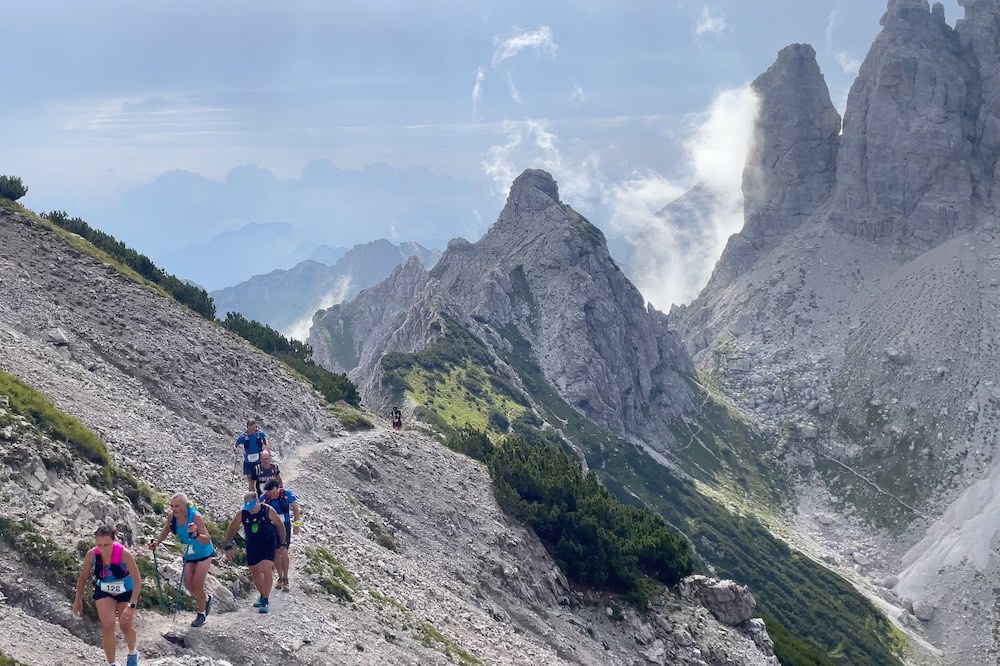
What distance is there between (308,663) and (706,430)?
181m

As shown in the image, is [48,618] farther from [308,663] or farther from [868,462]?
[868,462]

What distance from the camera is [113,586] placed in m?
17.7

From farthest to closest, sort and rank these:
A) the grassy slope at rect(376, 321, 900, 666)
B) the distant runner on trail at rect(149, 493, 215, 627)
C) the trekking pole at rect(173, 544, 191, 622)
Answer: the grassy slope at rect(376, 321, 900, 666), the trekking pole at rect(173, 544, 191, 622), the distant runner on trail at rect(149, 493, 215, 627)

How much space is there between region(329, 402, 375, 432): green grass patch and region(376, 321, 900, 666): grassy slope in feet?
172

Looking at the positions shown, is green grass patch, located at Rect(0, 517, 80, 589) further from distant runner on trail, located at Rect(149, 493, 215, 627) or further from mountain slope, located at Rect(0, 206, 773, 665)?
distant runner on trail, located at Rect(149, 493, 215, 627)

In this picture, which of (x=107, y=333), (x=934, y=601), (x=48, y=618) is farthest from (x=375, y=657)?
(x=934, y=601)

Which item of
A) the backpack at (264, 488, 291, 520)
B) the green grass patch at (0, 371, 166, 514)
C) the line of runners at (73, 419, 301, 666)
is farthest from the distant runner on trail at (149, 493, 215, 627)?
the green grass patch at (0, 371, 166, 514)

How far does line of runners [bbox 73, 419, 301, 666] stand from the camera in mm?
17562

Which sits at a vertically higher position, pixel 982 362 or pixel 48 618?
pixel 982 362

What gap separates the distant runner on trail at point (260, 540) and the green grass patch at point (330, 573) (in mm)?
3954

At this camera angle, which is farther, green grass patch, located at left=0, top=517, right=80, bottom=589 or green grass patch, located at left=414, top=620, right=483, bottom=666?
green grass patch, located at left=414, top=620, right=483, bottom=666

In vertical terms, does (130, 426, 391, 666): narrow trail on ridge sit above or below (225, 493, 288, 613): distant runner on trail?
below

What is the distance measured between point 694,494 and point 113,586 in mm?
153258

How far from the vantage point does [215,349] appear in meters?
42.7
